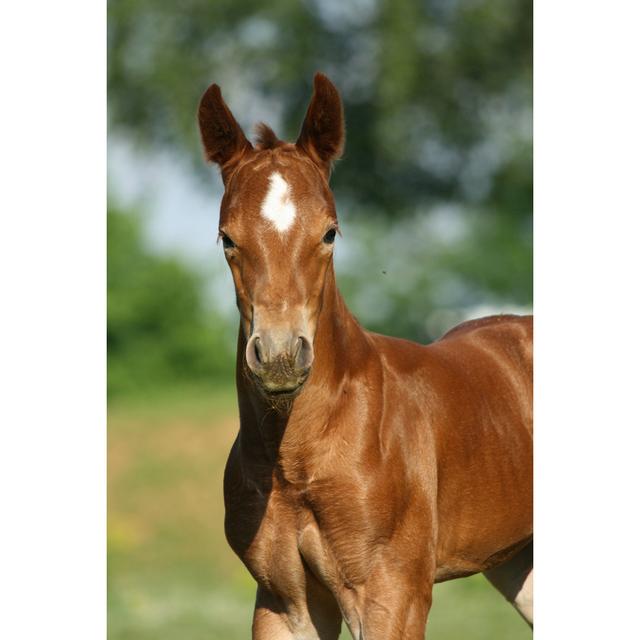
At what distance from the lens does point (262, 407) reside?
318 cm

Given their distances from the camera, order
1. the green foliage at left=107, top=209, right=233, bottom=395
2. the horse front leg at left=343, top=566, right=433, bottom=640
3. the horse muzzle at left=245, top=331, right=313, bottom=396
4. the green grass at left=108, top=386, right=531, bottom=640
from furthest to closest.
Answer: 1. the green foliage at left=107, top=209, right=233, bottom=395
2. the green grass at left=108, top=386, right=531, bottom=640
3. the horse front leg at left=343, top=566, right=433, bottom=640
4. the horse muzzle at left=245, top=331, right=313, bottom=396

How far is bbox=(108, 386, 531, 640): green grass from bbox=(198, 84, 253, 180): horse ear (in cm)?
463

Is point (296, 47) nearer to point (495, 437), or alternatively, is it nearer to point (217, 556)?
point (217, 556)

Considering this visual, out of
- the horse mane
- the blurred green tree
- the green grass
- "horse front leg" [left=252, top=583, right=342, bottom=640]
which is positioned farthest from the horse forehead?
the blurred green tree

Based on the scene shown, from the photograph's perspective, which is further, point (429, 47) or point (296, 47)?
point (429, 47)

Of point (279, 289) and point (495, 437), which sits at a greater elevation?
point (279, 289)

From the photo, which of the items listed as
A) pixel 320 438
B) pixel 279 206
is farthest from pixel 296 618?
pixel 279 206

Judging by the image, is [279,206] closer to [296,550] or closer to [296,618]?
[296,550]

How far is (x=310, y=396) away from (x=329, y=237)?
56cm

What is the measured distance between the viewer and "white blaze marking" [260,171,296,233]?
280 centimetres

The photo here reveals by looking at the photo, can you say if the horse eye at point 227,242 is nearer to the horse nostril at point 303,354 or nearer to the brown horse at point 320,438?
the brown horse at point 320,438

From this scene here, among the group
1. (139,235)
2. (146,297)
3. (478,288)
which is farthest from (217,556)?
(478,288)

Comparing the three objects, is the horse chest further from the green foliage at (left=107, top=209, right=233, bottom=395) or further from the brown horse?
the green foliage at (left=107, top=209, right=233, bottom=395)
